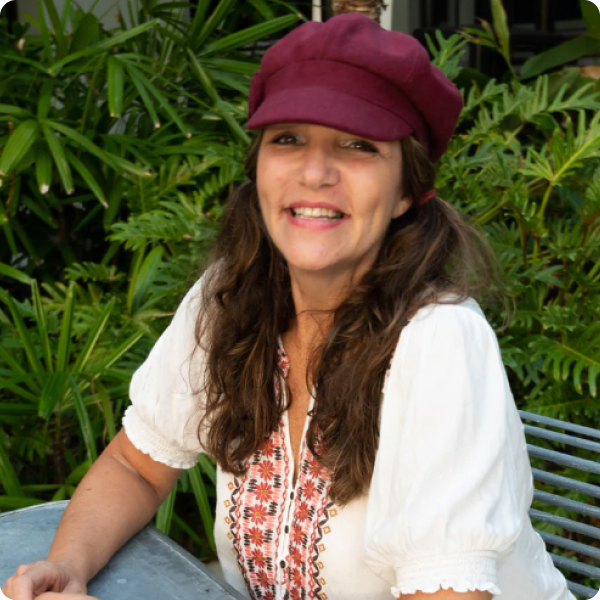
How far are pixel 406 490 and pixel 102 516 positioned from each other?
0.59 m

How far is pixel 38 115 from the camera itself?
3008 mm

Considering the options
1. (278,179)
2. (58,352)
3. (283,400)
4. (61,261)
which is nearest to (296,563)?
(283,400)

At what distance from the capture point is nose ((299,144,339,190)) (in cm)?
142

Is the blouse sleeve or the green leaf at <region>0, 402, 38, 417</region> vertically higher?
the blouse sleeve

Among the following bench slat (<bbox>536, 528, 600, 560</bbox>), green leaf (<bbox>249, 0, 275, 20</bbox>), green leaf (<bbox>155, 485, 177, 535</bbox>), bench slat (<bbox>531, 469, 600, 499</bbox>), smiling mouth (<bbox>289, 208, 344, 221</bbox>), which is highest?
green leaf (<bbox>249, 0, 275, 20</bbox>)

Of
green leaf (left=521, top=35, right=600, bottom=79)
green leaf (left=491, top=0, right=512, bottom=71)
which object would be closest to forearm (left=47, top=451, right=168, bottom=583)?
green leaf (left=491, top=0, right=512, bottom=71)

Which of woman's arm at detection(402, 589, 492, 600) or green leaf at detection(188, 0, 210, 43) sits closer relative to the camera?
woman's arm at detection(402, 589, 492, 600)

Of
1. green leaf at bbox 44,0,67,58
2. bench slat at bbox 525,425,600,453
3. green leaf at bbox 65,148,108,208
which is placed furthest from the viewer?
green leaf at bbox 44,0,67,58

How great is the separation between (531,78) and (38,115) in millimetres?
2045

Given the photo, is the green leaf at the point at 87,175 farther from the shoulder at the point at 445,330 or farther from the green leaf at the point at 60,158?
the shoulder at the point at 445,330

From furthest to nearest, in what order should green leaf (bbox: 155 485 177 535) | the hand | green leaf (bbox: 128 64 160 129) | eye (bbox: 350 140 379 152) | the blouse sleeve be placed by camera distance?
green leaf (bbox: 128 64 160 129) → green leaf (bbox: 155 485 177 535) → the blouse sleeve → eye (bbox: 350 140 379 152) → the hand

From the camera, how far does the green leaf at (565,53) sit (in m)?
3.53

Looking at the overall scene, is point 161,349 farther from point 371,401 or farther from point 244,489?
point 371,401

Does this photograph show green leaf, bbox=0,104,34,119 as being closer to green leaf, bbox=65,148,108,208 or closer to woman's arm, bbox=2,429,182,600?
green leaf, bbox=65,148,108,208
